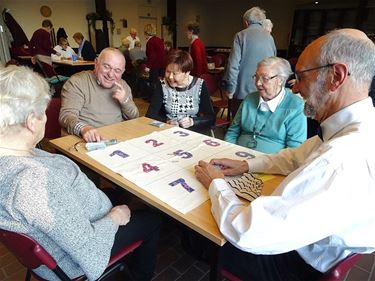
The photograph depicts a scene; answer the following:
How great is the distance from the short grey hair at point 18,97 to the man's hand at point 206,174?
66 centimetres

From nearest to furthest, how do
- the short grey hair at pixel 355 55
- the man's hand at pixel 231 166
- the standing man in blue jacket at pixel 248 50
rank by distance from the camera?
the short grey hair at pixel 355 55 → the man's hand at pixel 231 166 → the standing man in blue jacket at pixel 248 50

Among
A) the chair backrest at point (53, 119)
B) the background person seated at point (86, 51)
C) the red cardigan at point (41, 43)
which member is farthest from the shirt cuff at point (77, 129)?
the background person seated at point (86, 51)

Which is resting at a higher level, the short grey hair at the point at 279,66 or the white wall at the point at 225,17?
the white wall at the point at 225,17

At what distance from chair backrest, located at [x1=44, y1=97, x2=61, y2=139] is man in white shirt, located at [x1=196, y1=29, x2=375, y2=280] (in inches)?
65.8

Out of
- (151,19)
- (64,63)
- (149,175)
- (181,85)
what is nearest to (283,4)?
(151,19)

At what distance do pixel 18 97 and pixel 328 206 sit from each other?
102 centimetres

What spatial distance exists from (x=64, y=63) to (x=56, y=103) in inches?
148

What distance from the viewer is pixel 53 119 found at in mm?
2279

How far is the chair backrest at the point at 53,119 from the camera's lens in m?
2.21

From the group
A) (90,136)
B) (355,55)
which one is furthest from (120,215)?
(355,55)

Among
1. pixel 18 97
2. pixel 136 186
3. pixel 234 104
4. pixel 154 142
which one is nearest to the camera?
pixel 18 97

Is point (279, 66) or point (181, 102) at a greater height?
point (279, 66)

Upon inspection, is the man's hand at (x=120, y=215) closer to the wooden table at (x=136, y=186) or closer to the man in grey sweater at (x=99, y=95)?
the wooden table at (x=136, y=186)

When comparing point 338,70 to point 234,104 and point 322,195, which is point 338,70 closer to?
point 322,195
